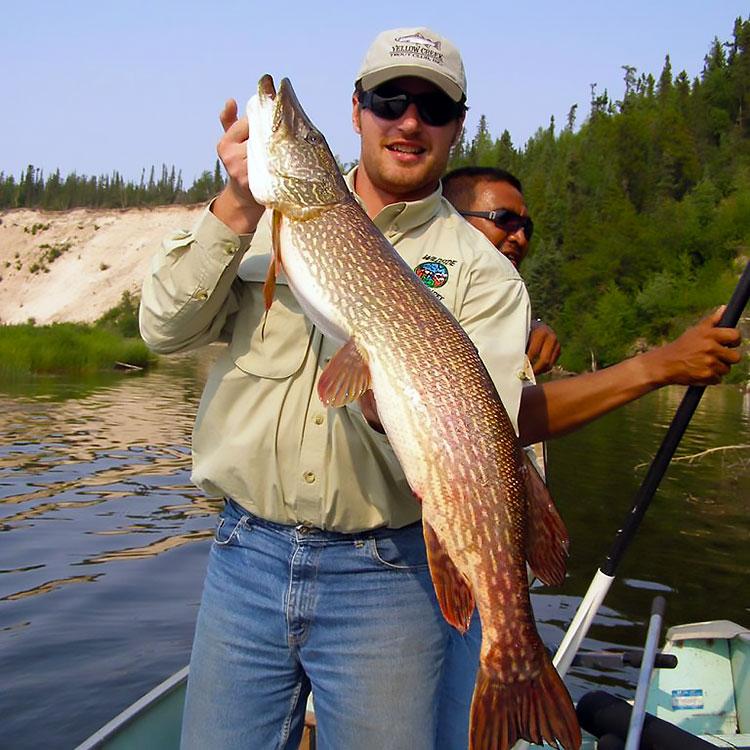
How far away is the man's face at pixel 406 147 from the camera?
2.78 meters

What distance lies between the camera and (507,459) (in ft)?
7.63

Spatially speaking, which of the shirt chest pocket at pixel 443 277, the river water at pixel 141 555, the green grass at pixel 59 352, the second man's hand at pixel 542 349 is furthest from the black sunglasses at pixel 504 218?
the green grass at pixel 59 352

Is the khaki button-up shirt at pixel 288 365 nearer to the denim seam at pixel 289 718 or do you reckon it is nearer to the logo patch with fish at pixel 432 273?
the logo patch with fish at pixel 432 273

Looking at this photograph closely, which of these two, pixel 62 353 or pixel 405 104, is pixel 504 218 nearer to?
pixel 405 104

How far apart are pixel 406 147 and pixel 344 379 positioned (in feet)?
2.92

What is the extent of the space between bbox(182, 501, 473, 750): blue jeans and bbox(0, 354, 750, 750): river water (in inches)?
168

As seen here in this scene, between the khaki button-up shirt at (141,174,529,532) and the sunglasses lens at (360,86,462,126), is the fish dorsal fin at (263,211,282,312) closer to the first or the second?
the khaki button-up shirt at (141,174,529,532)

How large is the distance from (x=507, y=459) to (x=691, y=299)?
2487 inches

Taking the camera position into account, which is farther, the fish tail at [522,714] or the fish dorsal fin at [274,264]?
the fish dorsal fin at [274,264]

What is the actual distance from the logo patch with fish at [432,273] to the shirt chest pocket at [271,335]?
38 centimetres

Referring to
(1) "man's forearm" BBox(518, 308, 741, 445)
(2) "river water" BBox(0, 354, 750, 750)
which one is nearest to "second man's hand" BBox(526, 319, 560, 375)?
(1) "man's forearm" BBox(518, 308, 741, 445)

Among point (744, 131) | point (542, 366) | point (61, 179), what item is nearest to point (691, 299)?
point (744, 131)

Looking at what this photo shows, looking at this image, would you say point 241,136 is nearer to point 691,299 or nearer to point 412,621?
point 412,621

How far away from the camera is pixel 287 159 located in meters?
2.60
